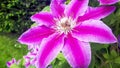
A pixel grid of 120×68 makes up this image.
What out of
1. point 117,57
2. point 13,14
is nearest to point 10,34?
point 13,14

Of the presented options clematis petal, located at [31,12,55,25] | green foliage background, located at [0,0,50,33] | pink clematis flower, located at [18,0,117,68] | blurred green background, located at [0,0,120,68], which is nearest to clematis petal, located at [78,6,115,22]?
pink clematis flower, located at [18,0,117,68]

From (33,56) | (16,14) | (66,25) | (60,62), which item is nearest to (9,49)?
(16,14)

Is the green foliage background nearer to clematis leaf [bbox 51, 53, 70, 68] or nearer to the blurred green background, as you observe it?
the blurred green background

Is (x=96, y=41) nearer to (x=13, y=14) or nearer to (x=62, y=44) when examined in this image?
(x=62, y=44)

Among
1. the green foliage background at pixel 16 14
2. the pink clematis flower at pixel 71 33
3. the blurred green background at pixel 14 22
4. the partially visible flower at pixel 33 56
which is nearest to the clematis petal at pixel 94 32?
the pink clematis flower at pixel 71 33

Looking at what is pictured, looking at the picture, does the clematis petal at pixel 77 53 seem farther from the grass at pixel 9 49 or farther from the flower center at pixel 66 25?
the grass at pixel 9 49

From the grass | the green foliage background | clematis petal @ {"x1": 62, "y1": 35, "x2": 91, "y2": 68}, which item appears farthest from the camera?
the green foliage background
